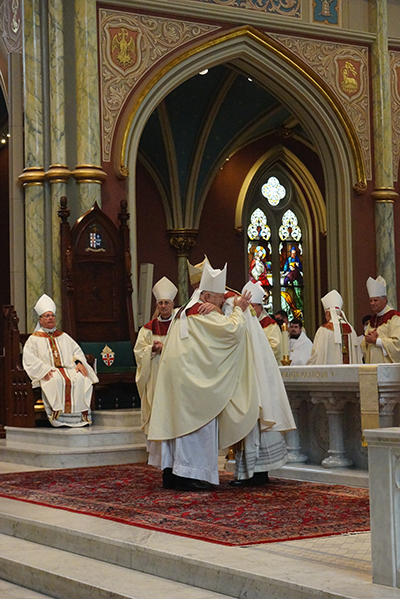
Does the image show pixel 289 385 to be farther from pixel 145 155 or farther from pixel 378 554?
pixel 145 155

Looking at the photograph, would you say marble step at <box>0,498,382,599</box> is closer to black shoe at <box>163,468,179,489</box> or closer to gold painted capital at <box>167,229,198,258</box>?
black shoe at <box>163,468,179,489</box>

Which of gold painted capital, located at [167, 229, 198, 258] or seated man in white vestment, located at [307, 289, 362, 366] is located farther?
gold painted capital, located at [167, 229, 198, 258]

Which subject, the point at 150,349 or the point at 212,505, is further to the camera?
the point at 150,349

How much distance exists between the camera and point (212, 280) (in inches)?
268

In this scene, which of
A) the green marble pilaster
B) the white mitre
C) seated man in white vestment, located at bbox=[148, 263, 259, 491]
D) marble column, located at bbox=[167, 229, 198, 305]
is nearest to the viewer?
seated man in white vestment, located at bbox=[148, 263, 259, 491]

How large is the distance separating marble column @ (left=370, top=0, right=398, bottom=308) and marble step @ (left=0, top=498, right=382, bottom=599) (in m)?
8.31

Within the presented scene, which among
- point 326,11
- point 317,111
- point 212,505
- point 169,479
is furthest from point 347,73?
point 212,505

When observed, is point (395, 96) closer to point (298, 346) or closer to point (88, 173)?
point (298, 346)

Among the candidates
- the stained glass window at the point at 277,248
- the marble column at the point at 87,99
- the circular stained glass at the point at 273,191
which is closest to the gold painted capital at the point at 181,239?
the stained glass window at the point at 277,248

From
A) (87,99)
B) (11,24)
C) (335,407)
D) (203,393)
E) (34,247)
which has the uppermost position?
(11,24)

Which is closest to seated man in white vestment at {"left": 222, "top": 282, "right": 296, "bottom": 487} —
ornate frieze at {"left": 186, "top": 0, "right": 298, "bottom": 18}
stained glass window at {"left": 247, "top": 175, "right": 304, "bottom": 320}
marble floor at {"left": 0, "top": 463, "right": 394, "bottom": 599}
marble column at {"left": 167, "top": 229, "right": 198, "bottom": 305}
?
marble floor at {"left": 0, "top": 463, "right": 394, "bottom": 599}

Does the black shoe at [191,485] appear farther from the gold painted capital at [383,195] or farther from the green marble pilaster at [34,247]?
the gold painted capital at [383,195]

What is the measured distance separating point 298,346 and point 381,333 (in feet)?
8.06

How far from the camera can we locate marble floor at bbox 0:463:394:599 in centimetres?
381
